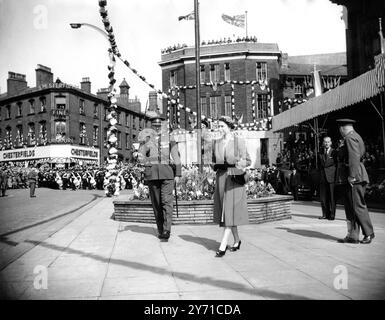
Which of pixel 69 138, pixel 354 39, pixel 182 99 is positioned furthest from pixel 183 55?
pixel 354 39

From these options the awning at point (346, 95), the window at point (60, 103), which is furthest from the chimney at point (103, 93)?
the awning at point (346, 95)

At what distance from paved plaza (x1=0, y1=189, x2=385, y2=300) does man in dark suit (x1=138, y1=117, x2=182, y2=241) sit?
42cm

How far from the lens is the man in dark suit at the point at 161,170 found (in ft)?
20.6

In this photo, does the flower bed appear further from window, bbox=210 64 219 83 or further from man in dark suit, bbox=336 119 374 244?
window, bbox=210 64 219 83

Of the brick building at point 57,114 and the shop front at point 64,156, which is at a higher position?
the brick building at point 57,114

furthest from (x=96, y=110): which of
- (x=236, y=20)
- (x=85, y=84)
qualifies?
(x=236, y=20)

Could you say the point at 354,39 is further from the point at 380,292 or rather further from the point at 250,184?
the point at 380,292

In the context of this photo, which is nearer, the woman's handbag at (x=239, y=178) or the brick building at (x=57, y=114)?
the woman's handbag at (x=239, y=178)

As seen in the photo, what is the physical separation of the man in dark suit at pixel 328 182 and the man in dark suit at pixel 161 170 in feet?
14.0

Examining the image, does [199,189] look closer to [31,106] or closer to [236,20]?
[236,20]

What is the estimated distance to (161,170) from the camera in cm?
636

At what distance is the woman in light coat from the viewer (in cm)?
514

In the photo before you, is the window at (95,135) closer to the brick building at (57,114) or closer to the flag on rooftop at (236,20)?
the brick building at (57,114)

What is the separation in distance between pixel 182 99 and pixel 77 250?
35.1m
